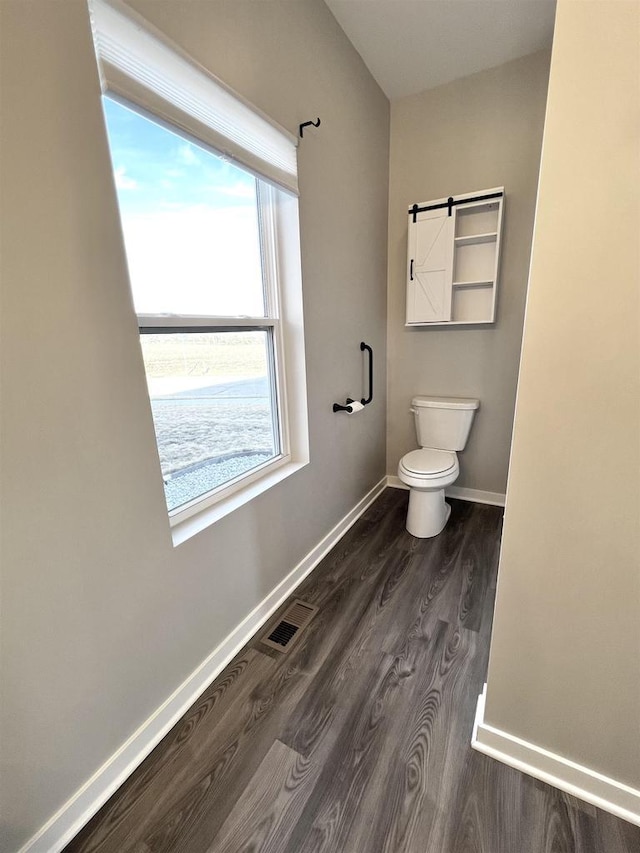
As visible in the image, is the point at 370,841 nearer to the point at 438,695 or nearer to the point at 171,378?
the point at 438,695

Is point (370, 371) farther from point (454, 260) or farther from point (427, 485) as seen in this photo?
point (454, 260)

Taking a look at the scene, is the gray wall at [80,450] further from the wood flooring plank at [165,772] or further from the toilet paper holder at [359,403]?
the toilet paper holder at [359,403]

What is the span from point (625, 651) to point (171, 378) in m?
1.52

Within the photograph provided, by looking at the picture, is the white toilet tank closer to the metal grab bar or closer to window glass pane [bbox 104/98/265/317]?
the metal grab bar

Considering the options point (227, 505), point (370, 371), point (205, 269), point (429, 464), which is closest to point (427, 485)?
point (429, 464)

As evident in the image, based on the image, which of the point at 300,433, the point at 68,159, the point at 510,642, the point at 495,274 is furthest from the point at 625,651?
the point at 495,274

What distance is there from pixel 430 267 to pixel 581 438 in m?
1.91

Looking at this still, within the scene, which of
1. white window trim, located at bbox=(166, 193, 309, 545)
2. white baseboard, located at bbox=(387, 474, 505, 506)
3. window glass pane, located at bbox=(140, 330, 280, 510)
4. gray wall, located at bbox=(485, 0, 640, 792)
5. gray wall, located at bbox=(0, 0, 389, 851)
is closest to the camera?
gray wall, located at bbox=(485, 0, 640, 792)

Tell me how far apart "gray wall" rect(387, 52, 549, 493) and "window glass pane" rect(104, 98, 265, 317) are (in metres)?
1.44

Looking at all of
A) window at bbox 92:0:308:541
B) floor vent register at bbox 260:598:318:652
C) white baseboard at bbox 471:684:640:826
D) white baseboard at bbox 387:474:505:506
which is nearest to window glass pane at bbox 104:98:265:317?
window at bbox 92:0:308:541

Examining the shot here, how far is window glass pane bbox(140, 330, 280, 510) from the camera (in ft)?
4.12

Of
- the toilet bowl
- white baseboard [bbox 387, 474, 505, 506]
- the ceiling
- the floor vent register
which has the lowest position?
the floor vent register

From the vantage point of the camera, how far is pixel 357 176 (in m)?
2.08

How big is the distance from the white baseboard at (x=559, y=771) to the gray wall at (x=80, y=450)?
0.98m
